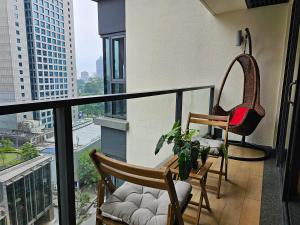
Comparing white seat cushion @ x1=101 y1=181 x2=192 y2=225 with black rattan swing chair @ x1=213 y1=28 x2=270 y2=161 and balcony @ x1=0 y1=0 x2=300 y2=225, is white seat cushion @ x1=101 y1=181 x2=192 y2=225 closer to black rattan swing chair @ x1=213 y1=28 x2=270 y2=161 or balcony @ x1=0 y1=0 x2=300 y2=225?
balcony @ x1=0 y1=0 x2=300 y2=225

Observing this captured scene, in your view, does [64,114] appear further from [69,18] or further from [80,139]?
[69,18]

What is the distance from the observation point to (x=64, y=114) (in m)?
1.06

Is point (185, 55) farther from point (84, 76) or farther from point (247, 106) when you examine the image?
point (84, 76)

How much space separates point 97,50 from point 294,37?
4715mm

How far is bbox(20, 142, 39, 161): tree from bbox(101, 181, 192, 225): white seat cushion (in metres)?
0.46

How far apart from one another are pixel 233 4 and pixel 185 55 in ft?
4.16

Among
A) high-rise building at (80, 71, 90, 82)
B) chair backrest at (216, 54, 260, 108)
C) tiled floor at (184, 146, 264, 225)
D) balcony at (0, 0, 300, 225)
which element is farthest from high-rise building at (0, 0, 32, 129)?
chair backrest at (216, 54, 260, 108)

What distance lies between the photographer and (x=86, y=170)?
4.19 ft

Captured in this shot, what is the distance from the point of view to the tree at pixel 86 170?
1.22m

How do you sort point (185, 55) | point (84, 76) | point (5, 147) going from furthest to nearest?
point (185, 55), point (84, 76), point (5, 147)

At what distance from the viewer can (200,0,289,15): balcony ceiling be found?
10.6 feet

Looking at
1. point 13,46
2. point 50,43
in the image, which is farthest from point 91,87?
point 13,46

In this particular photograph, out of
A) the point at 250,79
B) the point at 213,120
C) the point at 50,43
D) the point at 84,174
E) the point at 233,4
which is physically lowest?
the point at 84,174

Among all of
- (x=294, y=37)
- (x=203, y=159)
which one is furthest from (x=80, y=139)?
(x=294, y=37)
